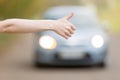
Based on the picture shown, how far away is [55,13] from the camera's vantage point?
17.0 meters

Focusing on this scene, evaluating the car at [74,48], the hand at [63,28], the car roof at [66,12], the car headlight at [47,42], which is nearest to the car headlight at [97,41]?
the car at [74,48]

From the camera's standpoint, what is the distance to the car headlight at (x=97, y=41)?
1587 cm

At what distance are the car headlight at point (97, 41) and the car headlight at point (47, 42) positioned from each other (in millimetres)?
1016

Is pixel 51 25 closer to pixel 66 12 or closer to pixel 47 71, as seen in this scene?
pixel 47 71

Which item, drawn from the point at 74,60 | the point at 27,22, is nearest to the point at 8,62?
the point at 74,60

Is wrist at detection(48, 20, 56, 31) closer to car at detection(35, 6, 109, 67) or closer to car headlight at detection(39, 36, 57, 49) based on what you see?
car at detection(35, 6, 109, 67)

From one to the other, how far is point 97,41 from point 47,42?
1323 mm

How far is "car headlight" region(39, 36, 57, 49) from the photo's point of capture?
1577 centimetres

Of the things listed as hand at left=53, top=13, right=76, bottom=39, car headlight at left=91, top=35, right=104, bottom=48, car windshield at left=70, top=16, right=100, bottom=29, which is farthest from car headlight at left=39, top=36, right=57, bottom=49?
hand at left=53, top=13, right=76, bottom=39

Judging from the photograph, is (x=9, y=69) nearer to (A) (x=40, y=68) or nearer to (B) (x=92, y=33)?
(A) (x=40, y=68)

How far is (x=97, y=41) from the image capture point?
627 inches

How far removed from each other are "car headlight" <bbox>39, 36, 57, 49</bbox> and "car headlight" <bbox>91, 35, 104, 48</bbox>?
102cm

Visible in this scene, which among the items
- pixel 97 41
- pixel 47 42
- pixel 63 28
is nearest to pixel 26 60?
pixel 47 42

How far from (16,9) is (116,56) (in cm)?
435
